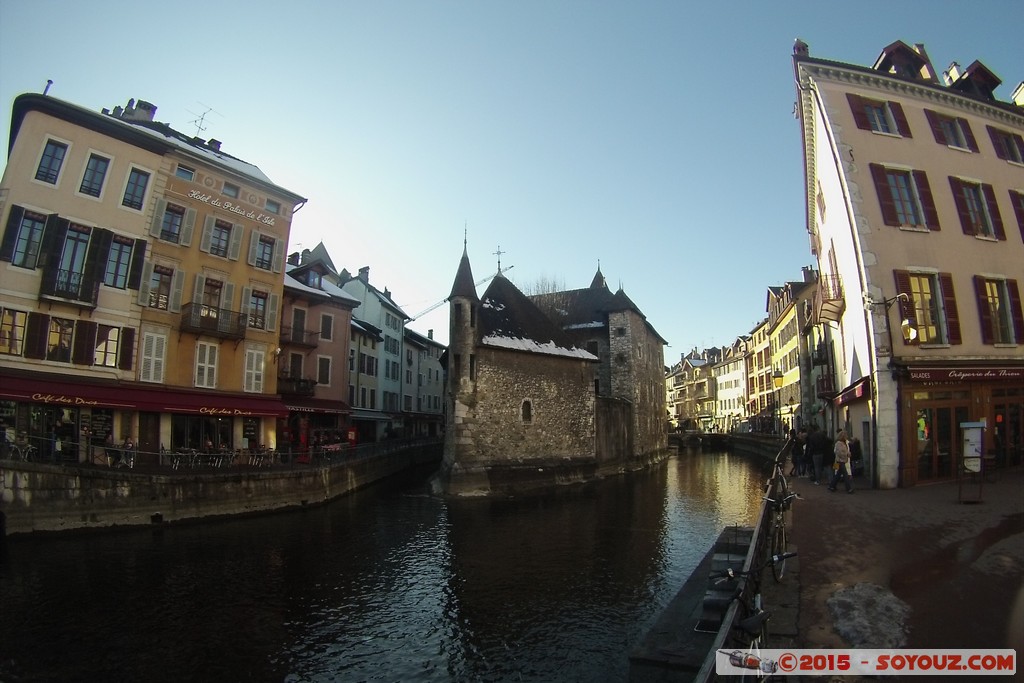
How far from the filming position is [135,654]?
812 centimetres

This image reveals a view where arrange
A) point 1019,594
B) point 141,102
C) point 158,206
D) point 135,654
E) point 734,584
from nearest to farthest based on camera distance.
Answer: point 1019,594
point 734,584
point 135,654
point 158,206
point 141,102

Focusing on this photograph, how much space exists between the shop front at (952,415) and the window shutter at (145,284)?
80.9 feet

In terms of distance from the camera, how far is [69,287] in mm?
18625

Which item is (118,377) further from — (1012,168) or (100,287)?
(1012,168)

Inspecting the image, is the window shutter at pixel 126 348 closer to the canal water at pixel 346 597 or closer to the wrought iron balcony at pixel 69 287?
the wrought iron balcony at pixel 69 287

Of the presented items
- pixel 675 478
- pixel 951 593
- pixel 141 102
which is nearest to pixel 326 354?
pixel 141 102

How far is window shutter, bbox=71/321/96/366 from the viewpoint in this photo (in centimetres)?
1866

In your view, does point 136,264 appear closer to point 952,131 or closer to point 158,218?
point 158,218

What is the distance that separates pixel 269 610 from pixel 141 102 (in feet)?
84.7

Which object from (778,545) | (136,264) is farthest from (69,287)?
(778,545)

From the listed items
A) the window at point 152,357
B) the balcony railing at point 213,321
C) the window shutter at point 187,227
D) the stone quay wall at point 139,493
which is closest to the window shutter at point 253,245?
the window shutter at point 187,227

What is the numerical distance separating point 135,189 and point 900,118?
86.8 ft

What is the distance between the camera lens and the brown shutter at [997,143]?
17366 millimetres

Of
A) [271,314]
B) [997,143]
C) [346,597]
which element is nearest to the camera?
A: [346,597]
